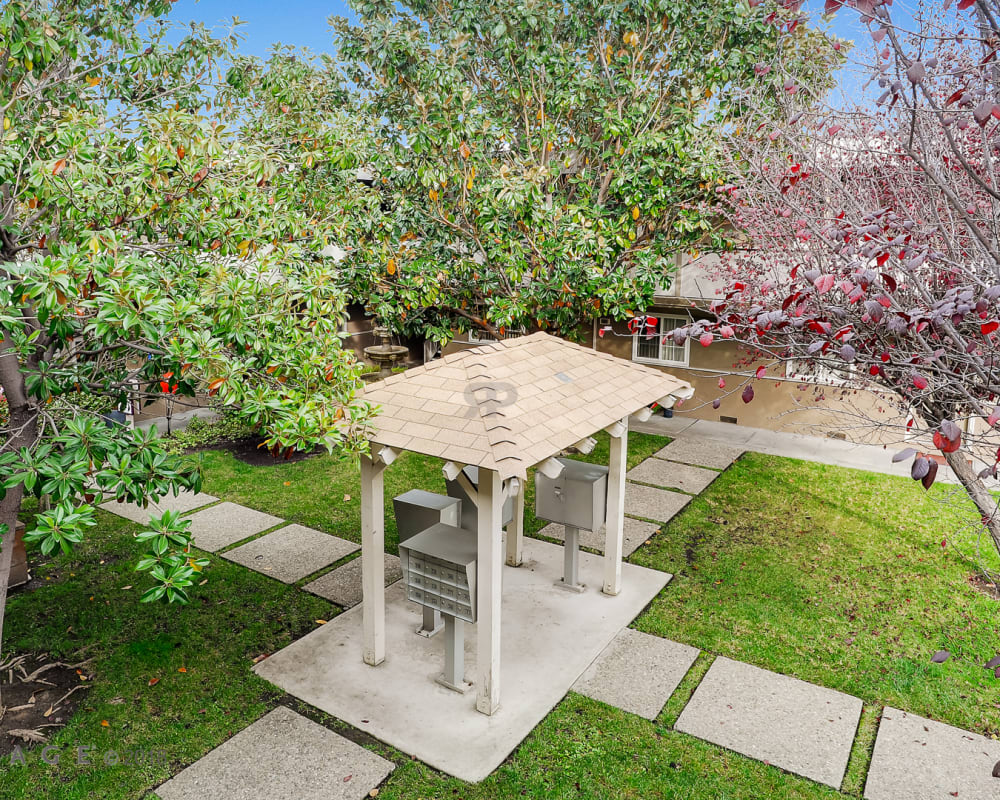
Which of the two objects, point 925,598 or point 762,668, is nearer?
point 762,668

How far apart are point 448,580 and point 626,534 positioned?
4.08m

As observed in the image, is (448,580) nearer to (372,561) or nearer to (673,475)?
(372,561)

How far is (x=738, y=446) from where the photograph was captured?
1280 cm

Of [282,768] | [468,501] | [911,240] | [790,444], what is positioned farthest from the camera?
[790,444]

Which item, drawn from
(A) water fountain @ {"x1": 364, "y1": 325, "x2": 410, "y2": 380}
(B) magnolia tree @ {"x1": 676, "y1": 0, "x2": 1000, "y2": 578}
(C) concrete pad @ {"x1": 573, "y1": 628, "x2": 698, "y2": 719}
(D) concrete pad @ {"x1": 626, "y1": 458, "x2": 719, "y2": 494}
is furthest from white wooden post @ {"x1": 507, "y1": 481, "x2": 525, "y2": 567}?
(A) water fountain @ {"x1": 364, "y1": 325, "x2": 410, "y2": 380}

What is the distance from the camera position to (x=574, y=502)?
700 centimetres

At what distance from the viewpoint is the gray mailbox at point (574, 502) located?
690cm

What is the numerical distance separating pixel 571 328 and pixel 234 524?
608 centimetres

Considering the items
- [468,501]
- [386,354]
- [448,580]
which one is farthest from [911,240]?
[386,354]

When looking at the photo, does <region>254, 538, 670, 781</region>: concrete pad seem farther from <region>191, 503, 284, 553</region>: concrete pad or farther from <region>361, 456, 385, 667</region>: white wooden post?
<region>191, 503, 284, 553</region>: concrete pad

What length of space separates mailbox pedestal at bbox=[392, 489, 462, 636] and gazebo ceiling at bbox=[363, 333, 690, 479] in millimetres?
1194

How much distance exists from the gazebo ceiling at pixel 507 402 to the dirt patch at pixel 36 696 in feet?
10.9

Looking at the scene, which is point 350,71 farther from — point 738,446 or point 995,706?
point 995,706

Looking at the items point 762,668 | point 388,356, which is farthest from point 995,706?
point 388,356
